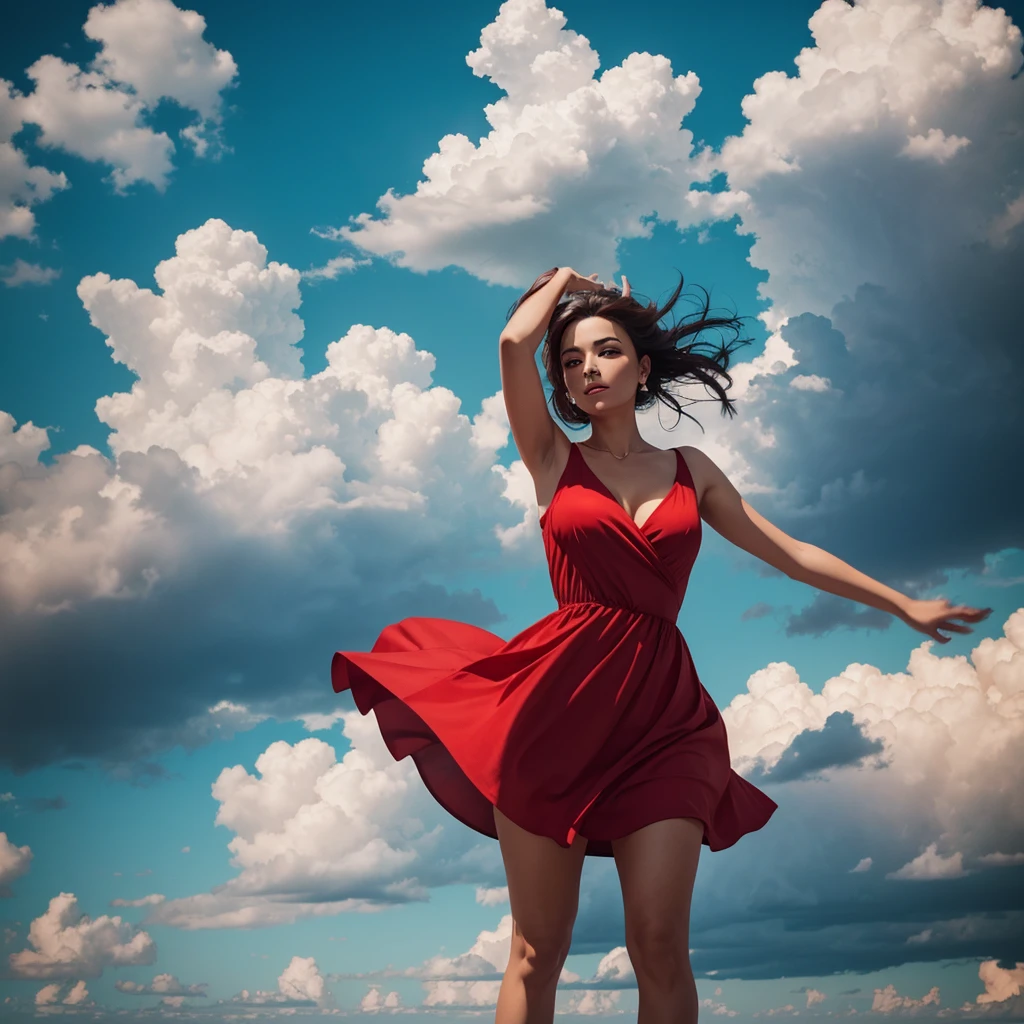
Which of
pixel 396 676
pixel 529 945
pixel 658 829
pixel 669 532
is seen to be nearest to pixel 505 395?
pixel 669 532

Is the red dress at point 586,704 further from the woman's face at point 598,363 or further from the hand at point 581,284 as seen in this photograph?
the hand at point 581,284

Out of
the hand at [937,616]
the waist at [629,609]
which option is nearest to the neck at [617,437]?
the waist at [629,609]

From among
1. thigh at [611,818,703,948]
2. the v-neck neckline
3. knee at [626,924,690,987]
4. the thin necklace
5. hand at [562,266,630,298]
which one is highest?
hand at [562,266,630,298]

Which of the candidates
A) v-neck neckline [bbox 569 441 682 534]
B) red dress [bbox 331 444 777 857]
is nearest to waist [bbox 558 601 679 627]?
red dress [bbox 331 444 777 857]

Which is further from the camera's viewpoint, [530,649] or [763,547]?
[763,547]

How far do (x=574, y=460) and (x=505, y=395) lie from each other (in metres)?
0.35

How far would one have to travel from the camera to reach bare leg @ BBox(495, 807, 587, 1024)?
11.1ft

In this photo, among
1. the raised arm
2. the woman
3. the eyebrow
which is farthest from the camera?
the eyebrow

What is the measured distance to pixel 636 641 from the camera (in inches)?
141

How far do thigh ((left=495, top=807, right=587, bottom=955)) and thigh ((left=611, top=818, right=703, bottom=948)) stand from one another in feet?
0.65

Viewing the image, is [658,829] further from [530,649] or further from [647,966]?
[530,649]

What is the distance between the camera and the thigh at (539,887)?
11.1 feet

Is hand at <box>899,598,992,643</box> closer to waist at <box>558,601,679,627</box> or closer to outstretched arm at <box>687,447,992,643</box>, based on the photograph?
outstretched arm at <box>687,447,992,643</box>

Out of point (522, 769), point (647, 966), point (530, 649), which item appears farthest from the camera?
point (530, 649)
